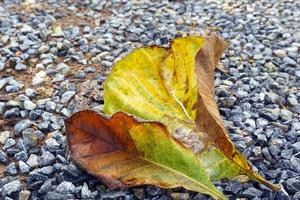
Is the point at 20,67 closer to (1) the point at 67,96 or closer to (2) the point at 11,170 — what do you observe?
(1) the point at 67,96

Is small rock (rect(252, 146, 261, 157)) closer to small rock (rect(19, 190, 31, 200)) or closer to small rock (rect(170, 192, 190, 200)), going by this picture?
small rock (rect(170, 192, 190, 200))

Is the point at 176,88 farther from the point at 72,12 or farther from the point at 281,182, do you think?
the point at 72,12

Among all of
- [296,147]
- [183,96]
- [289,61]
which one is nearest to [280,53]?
[289,61]

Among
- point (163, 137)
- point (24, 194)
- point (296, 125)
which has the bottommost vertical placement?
point (24, 194)

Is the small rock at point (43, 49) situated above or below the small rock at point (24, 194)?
above

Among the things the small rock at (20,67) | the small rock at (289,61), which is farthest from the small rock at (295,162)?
the small rock at (20,67)

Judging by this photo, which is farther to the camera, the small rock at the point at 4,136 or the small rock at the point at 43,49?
the small rock at the point at 43,49

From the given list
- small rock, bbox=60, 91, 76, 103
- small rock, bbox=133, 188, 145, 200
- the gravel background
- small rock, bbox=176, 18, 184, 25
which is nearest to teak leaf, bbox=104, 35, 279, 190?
the gravel background

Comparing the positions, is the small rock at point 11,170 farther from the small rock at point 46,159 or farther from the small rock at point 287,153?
the small rock at point 287,153
